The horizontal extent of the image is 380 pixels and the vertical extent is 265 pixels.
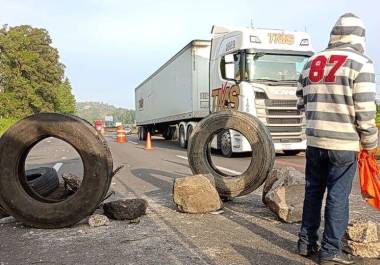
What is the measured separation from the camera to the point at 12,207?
4.90 metres

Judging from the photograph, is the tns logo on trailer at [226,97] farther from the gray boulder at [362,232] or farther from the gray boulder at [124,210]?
the gray boulder at [362,232]

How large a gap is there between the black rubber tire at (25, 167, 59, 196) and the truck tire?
200 cm

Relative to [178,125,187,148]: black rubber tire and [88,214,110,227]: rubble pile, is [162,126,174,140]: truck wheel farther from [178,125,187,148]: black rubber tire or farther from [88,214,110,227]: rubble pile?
[88,214,110,227]: rubble pile

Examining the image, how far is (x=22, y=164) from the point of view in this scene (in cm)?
512

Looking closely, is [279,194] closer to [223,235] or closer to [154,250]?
[223,235]

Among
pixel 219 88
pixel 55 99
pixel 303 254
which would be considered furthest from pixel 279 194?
pixel 55 99

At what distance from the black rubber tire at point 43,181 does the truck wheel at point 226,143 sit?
7.91 meters

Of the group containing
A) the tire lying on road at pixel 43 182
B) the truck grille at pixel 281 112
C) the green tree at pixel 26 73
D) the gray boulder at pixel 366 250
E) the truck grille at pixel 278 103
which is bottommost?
the gray boulder at pixel 366 250

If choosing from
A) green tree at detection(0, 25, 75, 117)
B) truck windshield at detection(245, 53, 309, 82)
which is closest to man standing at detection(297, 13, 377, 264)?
truck windshield at detection(245, 53, 309, 82)

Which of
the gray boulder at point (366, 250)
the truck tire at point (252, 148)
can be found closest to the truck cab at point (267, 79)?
the truck tire at point (252, 148)

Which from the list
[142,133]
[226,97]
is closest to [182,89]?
[226,97]

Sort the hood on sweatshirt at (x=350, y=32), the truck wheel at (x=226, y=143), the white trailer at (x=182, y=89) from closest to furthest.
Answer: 1. the hood on sweatshirt at (x=350, y=32)
2. the truck wheel at (x=226, y=143)
3. the white trailer at (x=182, y=89)

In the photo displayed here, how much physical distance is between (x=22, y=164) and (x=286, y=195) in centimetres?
300

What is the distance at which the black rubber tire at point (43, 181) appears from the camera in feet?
18.2
